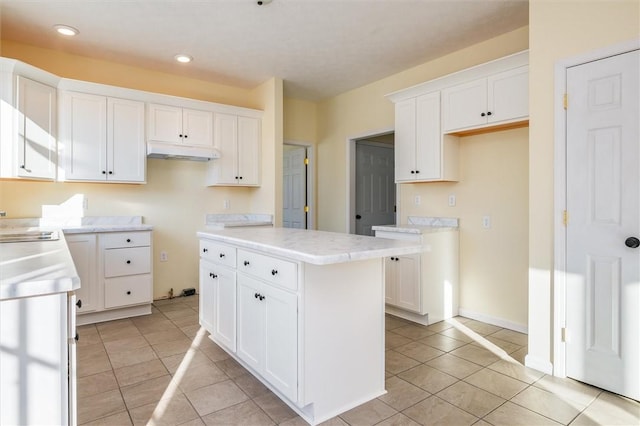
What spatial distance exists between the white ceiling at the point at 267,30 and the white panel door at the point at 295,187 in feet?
5.51

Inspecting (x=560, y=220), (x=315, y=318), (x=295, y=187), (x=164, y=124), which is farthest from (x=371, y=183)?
(x=315, y=318)

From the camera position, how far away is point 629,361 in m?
2.12

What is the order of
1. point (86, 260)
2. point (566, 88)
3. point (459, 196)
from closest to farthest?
point (566, 88) → point (86, 260) → point (459, 196)

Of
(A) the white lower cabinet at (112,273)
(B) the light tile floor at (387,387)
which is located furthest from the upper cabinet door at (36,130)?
(B) the light tile floor at (387,387)

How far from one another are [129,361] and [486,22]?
405 centimetres

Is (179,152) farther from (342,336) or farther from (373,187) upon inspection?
(342,336)

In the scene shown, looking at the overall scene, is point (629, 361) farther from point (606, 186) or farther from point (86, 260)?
point (86, 260)

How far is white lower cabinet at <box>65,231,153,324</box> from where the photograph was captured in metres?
3.46

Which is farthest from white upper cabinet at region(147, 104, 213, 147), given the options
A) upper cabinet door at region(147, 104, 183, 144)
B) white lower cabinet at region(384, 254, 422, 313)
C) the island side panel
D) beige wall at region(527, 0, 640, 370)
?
beige wall at region(527, 0, 640, 370)

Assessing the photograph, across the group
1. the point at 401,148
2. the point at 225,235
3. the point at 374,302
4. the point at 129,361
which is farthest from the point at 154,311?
the point at 401,148

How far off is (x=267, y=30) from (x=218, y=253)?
2.10 m

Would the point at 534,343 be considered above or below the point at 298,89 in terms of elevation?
below

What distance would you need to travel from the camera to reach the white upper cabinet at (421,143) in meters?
3.59

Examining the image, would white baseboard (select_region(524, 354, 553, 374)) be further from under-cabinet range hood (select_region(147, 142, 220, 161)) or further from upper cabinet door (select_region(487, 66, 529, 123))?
under-cabinet range hood (select_region(147, 142, 220, 161))
